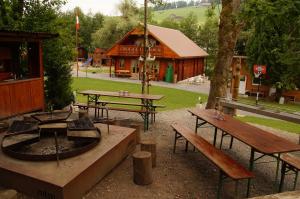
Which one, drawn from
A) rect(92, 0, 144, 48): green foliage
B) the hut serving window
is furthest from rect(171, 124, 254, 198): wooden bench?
rect(92, 0, 144, 48): green foliage

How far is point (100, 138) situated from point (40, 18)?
8.94 metres

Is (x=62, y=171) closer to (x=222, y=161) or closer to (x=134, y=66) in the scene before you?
(x=222, y=161)

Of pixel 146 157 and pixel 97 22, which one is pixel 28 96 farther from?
pixel 97 22

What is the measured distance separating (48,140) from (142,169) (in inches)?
97.0

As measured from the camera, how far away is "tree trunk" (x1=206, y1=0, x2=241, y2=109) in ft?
40.0

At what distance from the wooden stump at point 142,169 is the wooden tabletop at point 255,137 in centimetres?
209

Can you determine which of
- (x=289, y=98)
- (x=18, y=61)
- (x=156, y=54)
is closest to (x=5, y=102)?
(x=18, y=61)

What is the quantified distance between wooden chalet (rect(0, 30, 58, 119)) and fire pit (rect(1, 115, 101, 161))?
3.23 meters

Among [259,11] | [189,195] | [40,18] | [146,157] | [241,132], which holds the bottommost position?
[189,195]

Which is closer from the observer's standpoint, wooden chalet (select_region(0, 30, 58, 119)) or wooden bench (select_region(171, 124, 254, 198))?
wooden bench (select_region(171, 124, 254, 198))

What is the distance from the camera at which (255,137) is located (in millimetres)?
6324

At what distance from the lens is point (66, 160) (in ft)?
17.6

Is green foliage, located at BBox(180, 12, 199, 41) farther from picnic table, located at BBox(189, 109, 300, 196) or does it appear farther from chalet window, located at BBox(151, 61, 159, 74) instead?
picnic table, located at BBox(189, 109, 300, 196)

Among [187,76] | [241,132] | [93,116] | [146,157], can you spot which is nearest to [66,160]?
[146,157]
